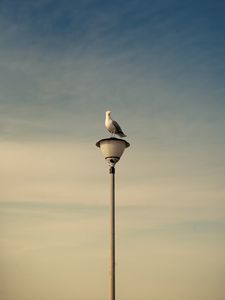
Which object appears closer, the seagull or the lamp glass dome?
the lamp glass dome

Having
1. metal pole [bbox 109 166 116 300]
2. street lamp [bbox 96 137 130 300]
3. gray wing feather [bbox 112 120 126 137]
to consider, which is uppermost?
gray wing feather [bbox 112 120 126 137]

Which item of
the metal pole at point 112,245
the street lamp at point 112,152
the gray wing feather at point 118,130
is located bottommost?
the metal pole at point 112,245

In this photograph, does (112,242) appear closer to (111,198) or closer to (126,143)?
(111,198)

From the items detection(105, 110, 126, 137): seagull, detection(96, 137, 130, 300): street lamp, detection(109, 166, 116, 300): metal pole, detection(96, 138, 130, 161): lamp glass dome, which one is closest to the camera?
detection(109, 166, 116, 300): metal pole

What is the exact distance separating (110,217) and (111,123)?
4365 mm

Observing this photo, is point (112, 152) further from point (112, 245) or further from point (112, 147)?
point (112, 245)

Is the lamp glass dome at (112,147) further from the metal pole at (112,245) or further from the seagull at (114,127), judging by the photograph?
the seagull at (114,127)

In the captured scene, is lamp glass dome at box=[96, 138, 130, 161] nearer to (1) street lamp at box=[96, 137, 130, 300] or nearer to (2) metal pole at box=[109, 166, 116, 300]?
(1) street lamp at box=[96, 137, 130, 300]

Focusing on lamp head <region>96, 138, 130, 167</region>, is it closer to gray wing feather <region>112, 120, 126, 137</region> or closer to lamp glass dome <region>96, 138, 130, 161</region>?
lamp glass dome <region>96, 138, 130, 161</region>

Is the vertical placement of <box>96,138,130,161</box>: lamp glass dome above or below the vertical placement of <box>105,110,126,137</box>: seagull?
below

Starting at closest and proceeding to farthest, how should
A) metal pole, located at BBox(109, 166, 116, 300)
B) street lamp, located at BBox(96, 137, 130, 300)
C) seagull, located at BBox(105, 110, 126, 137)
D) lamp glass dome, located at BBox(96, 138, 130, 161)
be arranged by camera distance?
metal pole, located at BBox(109, 166, 116, 300) < street lamp, located at BBox(96, 137, 130, 300) < lamp glass dome, located at BBox(96, 138, 130, 161) < seagull, located at BBox(105, 110, 126, 137)

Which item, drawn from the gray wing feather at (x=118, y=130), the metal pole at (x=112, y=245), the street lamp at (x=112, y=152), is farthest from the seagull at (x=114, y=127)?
the metal pole at (x=112, y=245)

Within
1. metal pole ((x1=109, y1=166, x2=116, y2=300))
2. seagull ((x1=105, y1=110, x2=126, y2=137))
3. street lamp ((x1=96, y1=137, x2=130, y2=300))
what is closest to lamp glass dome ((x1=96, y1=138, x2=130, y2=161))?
street lamp ((x1=96, y1=137, x2=130, y2=300))

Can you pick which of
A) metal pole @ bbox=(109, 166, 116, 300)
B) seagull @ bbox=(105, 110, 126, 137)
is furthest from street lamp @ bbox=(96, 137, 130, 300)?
seagull @ bbox=(105, 110, 126, 137)
